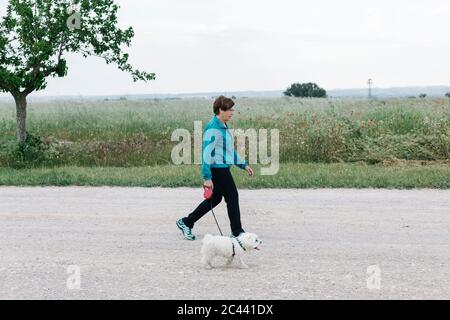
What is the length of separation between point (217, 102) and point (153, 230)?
2184mm

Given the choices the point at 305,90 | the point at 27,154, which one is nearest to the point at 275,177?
the point at 27,154

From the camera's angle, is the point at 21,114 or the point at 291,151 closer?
the point at 291,151

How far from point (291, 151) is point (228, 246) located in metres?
10.2

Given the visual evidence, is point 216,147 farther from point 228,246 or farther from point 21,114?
point 21,114

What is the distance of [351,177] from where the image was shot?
13578 millimetres

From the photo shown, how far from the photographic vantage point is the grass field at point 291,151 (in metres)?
13.6

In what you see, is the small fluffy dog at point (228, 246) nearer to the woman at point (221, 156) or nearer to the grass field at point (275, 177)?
the woman at point (221, 156)

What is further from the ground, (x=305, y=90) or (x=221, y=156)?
(x=305, y=90)

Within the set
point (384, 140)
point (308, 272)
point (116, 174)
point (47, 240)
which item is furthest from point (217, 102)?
point (384, 140)

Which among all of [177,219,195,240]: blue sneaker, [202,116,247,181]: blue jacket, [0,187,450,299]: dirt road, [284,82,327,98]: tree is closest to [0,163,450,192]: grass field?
[0,187,450,299]: dirt road

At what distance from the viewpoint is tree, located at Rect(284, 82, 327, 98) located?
6488cm

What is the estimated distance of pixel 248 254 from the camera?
777 cm
